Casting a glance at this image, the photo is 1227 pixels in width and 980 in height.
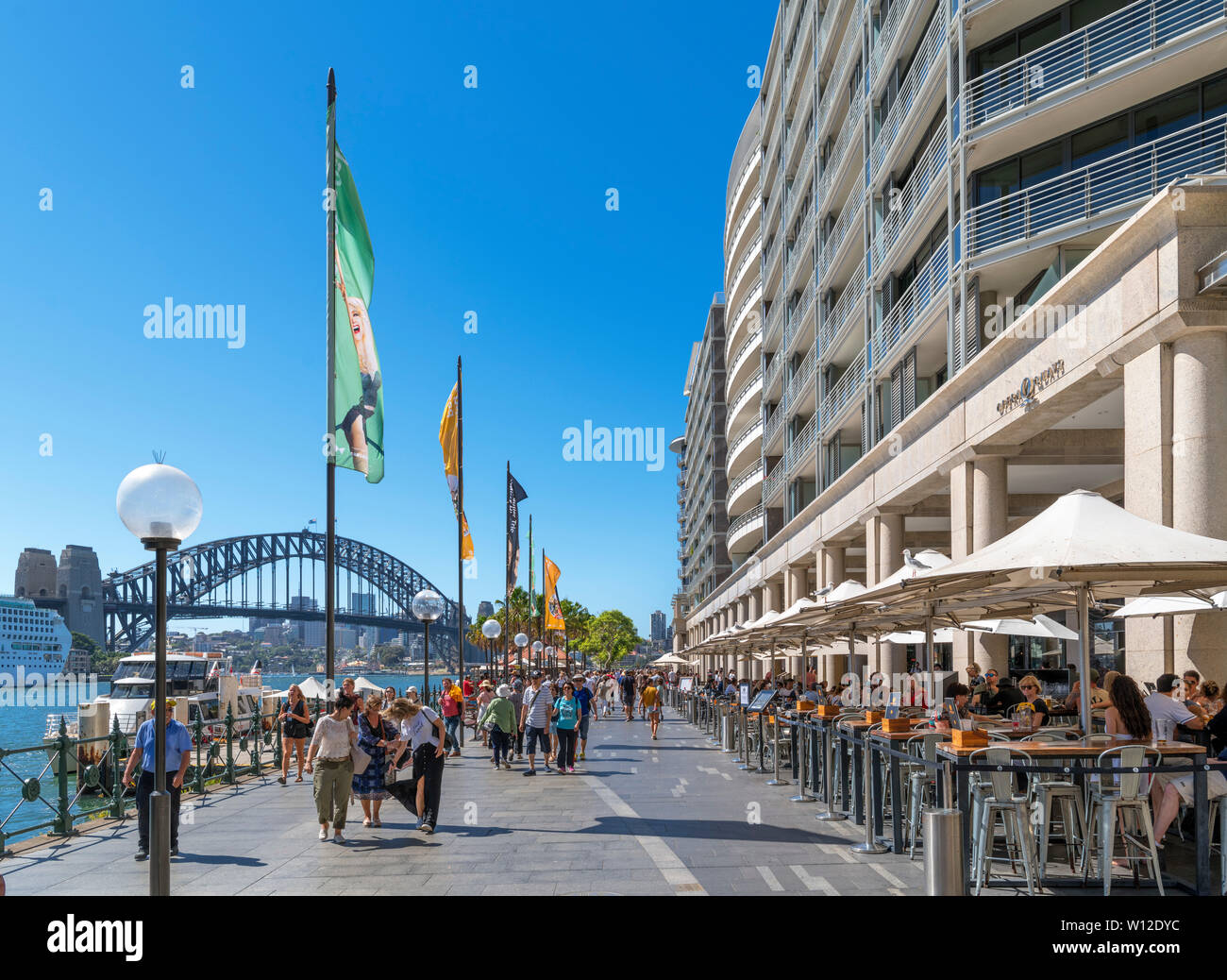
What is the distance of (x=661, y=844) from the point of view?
38.5 ft

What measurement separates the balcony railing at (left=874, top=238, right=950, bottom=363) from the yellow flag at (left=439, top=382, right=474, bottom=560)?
12.1 m

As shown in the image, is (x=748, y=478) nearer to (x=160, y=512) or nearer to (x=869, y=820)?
(x=869, y=820)

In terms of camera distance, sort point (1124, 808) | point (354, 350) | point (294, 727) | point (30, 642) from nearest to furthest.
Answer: point (1124, 808)
point (354, 350)
point (294, 727)
point (30, 642)

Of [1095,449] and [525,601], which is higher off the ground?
[1095,449]

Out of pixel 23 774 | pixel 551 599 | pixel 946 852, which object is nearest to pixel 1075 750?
pixel 946 852

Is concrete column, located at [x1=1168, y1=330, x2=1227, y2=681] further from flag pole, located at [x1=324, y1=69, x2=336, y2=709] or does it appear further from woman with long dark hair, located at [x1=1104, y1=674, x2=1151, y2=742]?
flag pole, located at [x1=324, y1=69, x2=336, y2=709]

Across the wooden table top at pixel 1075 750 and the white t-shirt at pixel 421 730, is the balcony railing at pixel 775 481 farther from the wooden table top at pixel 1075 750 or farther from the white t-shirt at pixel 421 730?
the wooden table top at pixel 1075 750

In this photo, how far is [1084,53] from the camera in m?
20.0

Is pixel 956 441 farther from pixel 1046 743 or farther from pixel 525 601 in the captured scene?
pixel 525 601

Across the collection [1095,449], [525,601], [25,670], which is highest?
[1095,449]

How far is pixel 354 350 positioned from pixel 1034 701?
11238 millimetres
